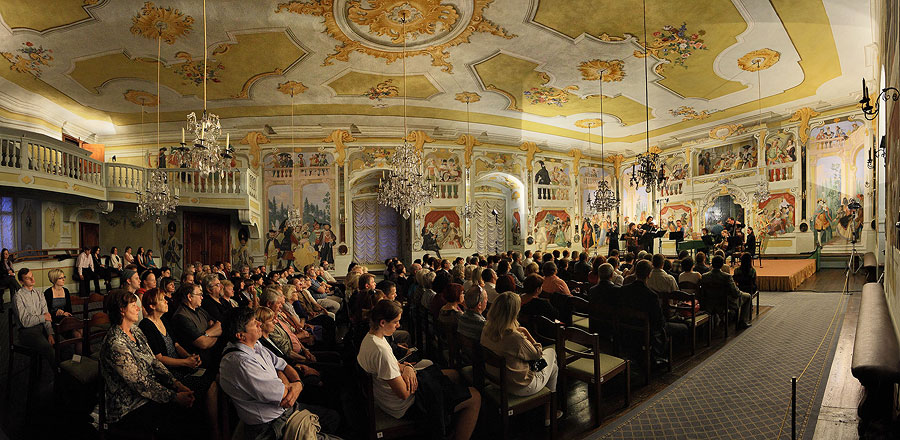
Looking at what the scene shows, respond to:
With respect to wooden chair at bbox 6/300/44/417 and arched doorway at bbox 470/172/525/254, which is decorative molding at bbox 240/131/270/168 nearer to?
arched doorway at bbox 470/172/525/254

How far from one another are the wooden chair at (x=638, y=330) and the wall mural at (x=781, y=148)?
13.0 m

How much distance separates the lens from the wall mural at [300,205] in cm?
1332

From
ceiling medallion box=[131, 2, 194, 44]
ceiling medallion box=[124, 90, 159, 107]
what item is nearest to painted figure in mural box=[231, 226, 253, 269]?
ceiling medallion box=[124, 90, 159, 107]

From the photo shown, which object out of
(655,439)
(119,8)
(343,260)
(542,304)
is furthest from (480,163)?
(655,439)

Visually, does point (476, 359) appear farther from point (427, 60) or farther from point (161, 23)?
point (161, 23)

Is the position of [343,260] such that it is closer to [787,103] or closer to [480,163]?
[480,163]

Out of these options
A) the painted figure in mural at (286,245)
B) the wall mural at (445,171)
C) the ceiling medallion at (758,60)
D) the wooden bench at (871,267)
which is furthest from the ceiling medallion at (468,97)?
the wooden bench at (871,267)

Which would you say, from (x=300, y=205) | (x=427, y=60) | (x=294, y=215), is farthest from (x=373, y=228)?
(x=427, y=60)

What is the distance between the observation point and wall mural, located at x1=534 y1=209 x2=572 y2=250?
16156 mm

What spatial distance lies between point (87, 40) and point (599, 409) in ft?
35.6

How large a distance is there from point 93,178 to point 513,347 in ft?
39.5

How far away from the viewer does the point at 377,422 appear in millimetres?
2541

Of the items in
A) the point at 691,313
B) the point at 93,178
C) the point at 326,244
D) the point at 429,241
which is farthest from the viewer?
the point at 429,241

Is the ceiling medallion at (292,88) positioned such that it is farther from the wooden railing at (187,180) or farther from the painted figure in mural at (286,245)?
the painted figure in mural at (286,245)
